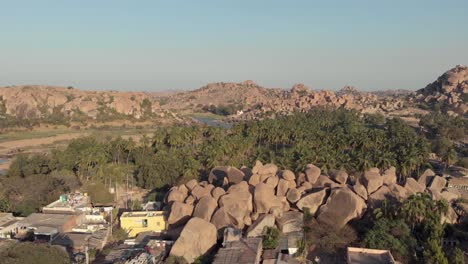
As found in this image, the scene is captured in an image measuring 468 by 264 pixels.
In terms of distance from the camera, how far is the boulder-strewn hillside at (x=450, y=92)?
379ft

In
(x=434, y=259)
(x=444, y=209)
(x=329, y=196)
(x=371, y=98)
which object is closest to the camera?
(x=434, y=259)

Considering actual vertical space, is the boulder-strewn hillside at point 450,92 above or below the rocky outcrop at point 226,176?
above

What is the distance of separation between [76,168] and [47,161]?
11.0ft

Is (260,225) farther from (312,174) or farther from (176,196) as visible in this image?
(312,174)

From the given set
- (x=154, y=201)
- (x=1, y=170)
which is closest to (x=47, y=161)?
(x=1, y=170)

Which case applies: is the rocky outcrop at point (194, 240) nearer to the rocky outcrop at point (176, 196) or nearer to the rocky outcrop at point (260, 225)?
the rocky outcrop at point (260, 225)

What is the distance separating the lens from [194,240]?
26.7 metres

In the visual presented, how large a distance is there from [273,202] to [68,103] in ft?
308

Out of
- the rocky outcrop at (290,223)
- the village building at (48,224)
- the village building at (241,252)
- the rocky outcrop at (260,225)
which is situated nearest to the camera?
the village building at (241,252)

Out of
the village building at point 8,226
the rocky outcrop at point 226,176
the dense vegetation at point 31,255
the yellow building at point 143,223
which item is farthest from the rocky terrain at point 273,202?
the village building at point 8,226

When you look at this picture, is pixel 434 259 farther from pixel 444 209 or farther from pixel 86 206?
pixel 86 206

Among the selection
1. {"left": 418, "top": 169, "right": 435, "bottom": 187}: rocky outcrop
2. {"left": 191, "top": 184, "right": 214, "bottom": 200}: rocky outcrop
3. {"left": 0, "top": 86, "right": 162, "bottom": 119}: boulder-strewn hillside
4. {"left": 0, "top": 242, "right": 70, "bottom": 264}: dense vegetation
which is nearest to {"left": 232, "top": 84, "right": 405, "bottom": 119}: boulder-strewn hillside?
{"left": 0, "top": 86, "right": 162, "bottom": 119}: boulder-strewn hillside

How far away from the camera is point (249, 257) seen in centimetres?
2423

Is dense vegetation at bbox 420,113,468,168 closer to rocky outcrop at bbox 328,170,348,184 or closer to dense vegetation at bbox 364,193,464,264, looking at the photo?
rocky outcrop at bbox 328,170,348,184
